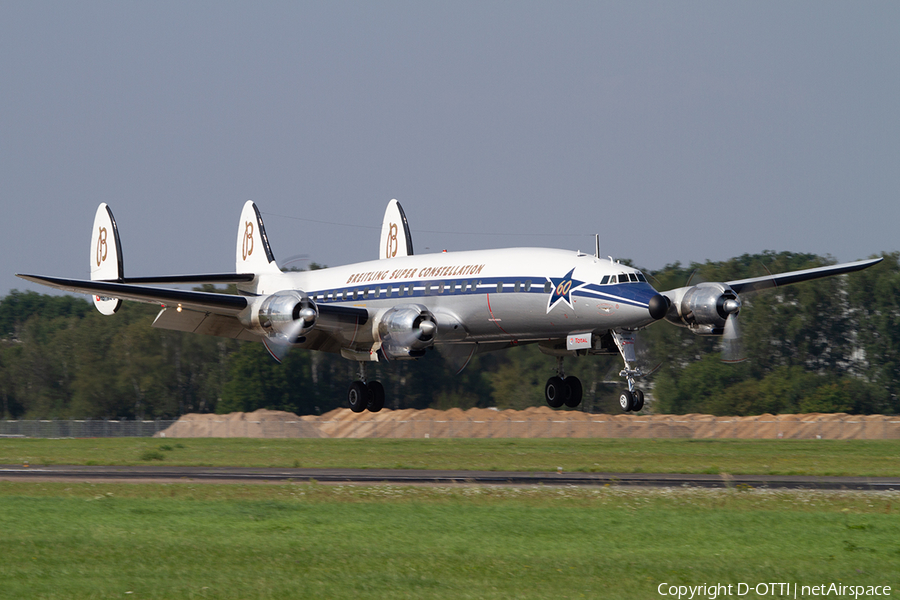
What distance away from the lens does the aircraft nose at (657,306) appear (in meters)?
31.7

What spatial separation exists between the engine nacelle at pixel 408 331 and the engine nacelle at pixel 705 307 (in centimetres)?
821

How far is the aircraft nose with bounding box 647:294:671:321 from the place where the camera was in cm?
3166

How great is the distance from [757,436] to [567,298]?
100 ft

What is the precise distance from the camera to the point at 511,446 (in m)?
49.6

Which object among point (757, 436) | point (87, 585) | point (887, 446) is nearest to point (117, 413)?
point (757, 436)

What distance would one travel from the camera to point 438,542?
18188mm

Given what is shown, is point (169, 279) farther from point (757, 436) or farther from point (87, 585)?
point (757, 436)

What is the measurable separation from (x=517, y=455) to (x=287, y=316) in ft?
40.8

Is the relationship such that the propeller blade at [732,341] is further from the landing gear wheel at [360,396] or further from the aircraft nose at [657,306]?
the landing gear wheel at [360,396]

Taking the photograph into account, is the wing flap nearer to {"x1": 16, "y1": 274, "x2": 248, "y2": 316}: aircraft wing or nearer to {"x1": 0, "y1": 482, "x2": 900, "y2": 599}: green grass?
{"x1": 16, "y1": 274, "x2": 248, "y2": 316}: aircraft wing

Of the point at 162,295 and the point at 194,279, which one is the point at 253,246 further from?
the point at 162,295

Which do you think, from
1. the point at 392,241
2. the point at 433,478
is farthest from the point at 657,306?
the point at 392,241

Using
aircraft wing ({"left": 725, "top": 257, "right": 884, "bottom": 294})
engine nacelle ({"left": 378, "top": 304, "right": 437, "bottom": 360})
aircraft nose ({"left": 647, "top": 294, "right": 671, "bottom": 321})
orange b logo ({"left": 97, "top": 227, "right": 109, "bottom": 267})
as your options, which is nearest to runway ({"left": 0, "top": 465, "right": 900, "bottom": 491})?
engine nacelle ({"left": 378, "top": 304, "right": 437, "bottom": 360})

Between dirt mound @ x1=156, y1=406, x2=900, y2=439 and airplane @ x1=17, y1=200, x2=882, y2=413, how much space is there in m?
21.6
